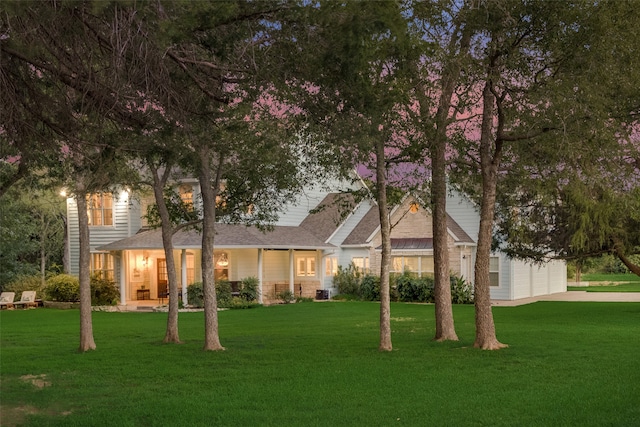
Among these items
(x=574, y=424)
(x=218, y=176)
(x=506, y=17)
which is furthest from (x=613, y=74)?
(x=218, y=176)

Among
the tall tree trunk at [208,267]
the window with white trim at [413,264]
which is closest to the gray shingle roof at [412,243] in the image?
the window with white trim at [413,264]

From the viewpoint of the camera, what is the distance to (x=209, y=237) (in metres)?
17.9

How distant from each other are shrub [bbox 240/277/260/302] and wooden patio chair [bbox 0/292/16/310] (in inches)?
418

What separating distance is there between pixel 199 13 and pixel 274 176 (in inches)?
392

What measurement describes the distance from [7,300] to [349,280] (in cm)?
1630

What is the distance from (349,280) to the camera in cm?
3888

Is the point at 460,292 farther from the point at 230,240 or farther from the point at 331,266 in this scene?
the point at 230,240

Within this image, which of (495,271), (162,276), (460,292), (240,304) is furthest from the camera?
(162,276)

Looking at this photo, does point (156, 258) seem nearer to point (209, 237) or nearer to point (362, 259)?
point (362, 259)

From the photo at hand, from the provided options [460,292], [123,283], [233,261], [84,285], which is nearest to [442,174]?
[84,285]

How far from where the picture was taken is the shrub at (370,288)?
37.1m

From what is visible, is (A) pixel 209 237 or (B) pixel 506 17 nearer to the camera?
(B) pixel 506 17

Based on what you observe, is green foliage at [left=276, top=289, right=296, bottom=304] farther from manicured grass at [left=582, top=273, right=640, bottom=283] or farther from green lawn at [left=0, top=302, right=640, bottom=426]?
manicured grass at [left=582, top=273, right=640, bottom=283]

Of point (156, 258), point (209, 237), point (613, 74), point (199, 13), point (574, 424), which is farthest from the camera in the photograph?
point (156, 258)
